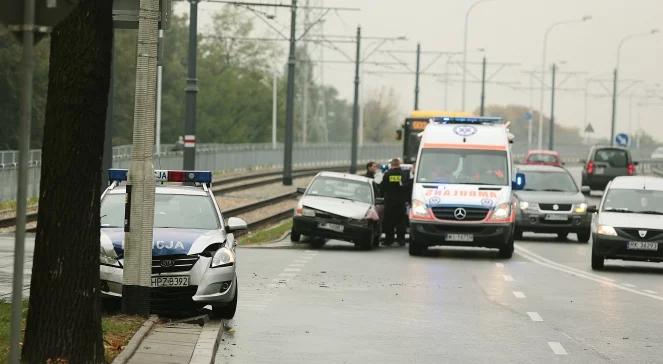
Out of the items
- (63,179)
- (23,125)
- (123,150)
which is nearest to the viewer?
(23,125)

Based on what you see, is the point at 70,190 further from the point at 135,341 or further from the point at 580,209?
the point at 580,209

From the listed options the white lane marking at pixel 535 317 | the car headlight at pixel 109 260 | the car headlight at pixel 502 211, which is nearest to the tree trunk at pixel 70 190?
the car headlight at pixel 109 260

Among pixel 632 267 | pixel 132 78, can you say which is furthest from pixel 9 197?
pixel 132 78

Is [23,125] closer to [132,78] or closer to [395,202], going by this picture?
[395,202]

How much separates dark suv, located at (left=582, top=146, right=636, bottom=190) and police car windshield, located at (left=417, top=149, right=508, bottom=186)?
29.3 meters

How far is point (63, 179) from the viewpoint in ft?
35.4

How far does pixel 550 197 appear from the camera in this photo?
112 feet

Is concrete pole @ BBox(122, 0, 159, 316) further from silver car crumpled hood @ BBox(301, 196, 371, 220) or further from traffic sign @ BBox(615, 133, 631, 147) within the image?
traffic sign @ BBox(615, 133, 631, 147)

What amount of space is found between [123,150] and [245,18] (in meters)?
72.6

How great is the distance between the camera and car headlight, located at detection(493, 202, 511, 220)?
2764 cm

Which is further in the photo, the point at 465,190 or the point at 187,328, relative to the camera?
the point at 465,190

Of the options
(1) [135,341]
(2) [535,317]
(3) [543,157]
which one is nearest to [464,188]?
(2) [535,317]

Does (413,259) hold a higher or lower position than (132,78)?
lower

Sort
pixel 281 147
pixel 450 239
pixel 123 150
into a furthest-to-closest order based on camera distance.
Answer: pixel 281 147
pixel 123 150
pixel 450 239
